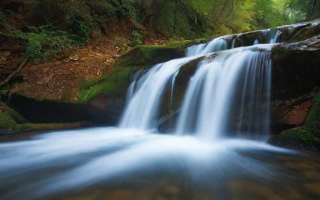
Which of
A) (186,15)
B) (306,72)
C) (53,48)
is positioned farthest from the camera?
(186,15)

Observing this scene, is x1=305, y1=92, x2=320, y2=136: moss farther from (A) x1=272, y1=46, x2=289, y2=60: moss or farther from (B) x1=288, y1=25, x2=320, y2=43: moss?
(B) x1=288, y1=25, x2=320, y2=43: moss

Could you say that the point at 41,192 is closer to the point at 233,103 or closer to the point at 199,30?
the point at 233,103

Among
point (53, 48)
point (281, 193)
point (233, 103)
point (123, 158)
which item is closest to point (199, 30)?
point (53, 48)

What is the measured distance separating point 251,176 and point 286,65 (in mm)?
2243

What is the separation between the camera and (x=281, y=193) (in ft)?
6.95

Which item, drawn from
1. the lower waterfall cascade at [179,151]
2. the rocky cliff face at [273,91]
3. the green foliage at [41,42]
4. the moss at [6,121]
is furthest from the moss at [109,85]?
the green foliage at [41,42]

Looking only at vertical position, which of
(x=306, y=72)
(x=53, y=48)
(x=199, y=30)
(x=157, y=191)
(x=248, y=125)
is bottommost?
(x=157, y=191)

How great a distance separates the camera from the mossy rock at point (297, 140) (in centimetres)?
343

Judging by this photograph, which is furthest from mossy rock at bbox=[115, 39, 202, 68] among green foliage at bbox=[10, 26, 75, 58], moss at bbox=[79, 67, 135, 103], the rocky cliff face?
green foliage at bbox=[10, 26, 75, 58]

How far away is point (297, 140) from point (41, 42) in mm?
7144

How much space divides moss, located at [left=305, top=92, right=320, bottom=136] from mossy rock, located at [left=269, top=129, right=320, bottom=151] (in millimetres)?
82

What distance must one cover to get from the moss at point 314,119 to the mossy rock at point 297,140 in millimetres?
82

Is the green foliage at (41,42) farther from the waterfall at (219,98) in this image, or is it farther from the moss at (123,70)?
the waterfall at (219,98)

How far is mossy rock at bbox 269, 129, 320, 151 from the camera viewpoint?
3434 mm
